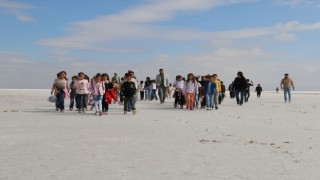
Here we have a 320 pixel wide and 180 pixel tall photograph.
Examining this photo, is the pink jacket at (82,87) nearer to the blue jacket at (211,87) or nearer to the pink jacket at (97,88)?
the pink jacket at (97,88)

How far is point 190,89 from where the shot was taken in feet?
69.9

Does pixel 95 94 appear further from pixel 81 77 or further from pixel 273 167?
pixel 273 167

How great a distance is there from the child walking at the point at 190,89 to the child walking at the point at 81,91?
17.4 feet

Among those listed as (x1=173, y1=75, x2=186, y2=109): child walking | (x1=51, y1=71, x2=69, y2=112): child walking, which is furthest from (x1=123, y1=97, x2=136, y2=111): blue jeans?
(x1=173, y1=75, x2=186, y2=109): child walking

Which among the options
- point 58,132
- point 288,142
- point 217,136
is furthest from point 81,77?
point 288,142

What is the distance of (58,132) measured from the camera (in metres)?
10.6

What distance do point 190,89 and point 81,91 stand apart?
5657mm

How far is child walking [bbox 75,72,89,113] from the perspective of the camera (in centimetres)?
1806

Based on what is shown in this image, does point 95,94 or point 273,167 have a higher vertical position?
point 95,94

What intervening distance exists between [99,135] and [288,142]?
4.08 meters

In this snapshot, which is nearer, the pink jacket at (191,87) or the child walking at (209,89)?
the pink jacket at (191,87)

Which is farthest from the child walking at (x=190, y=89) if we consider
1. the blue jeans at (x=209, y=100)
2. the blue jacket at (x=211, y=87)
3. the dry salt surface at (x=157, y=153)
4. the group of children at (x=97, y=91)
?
the dry salt surface at (x=157, y=153)

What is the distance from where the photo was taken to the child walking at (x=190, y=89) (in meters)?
21.3

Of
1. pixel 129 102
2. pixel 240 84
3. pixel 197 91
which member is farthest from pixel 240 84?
pixel 129 102
